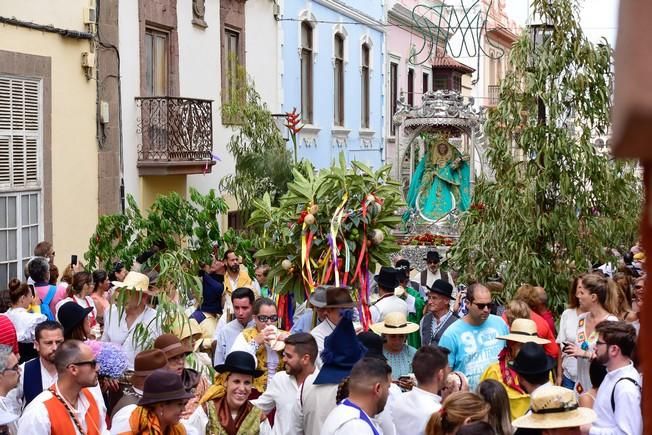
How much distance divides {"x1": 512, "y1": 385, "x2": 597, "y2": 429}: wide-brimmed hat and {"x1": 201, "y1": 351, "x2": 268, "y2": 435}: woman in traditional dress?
1.62m

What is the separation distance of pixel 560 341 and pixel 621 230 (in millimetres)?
3098

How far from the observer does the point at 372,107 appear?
33250 millimetres

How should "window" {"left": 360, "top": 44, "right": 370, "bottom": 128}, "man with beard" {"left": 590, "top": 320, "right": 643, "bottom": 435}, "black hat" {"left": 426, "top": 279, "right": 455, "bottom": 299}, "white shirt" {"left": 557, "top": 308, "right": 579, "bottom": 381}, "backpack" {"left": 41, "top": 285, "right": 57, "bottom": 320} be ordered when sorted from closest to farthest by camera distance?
"man with beard" {"left": 590, "top": 320, "right": 643, "bottom": 435}, "white shirt" {"left": 557, "top": 308, "right": 579, "bottom": 381}, "black hat" {"left": 426, "top": 279, "right": 455, "bottom": 299}, "backpack" {"left": 41, "top": 285, "right": 57, "bottom": 320}, "window" {"left": 360, "top": 44, "right": 370, "bottom": 128}

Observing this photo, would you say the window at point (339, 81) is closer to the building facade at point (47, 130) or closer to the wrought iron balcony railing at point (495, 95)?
the wrought iron balcony railing at point (495, 95)

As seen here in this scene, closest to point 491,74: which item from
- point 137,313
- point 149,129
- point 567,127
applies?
point 149,129

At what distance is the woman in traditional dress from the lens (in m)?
6.29

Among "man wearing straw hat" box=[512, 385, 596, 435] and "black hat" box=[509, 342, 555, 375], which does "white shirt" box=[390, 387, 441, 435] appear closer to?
"black hat" box=[509, 342, 555, 375]

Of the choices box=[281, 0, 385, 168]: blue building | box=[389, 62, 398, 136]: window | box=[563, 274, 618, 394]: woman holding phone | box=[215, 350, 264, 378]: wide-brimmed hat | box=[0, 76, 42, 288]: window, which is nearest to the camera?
box=[215, 350, 264, 378]: wide-brimmed hat

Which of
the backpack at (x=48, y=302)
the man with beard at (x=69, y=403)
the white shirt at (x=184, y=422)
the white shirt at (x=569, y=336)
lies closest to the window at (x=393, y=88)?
the backpack at (x=48, y=302)

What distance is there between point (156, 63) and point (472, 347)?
1332 cm

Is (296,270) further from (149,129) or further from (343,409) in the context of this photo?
(149,129)

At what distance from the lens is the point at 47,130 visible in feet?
55.3

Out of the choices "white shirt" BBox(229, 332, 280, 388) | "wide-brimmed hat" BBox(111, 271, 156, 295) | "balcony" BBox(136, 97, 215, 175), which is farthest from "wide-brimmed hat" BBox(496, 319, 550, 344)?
"balcony" BBox(136, 97, 215, 175)

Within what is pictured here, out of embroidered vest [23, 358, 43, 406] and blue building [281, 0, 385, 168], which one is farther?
blue building [281, 0, 385, 168]
